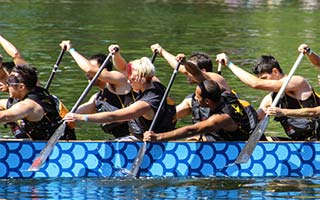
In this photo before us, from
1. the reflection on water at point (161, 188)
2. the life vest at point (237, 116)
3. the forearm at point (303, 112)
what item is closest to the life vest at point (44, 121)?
the reflection on water at point (161, 188)

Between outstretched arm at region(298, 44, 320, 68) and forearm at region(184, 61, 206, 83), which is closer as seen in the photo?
outstretched arm at region(298, 44, 320, 68)

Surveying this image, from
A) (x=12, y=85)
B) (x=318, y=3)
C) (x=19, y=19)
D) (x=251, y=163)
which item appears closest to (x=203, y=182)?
(x=251, y=163)

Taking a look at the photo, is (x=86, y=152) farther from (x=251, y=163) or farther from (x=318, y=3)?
(x=318, y=3)

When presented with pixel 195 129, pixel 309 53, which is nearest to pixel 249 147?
pixel 195 129

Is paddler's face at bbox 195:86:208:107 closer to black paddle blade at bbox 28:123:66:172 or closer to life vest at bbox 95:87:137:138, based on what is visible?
life vest at bbox 95:87:137:138

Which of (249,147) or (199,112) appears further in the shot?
(199,112)

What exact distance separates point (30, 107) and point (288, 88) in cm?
310

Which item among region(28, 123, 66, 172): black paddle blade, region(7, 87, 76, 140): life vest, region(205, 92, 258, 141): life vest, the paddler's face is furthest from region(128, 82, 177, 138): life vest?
region(28, 123, 66, 172): black paddle blade

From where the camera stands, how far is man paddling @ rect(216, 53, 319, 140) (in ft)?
42.0

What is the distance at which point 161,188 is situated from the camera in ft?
40.1

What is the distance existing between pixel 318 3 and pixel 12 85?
1478 inches

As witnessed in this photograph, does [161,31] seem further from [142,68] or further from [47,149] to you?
[47,149]

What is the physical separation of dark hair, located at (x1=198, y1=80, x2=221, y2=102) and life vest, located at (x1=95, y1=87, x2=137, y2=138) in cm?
131

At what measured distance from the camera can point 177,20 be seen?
38.3m
